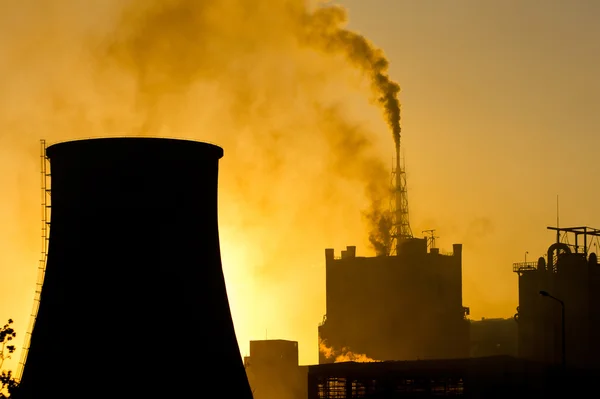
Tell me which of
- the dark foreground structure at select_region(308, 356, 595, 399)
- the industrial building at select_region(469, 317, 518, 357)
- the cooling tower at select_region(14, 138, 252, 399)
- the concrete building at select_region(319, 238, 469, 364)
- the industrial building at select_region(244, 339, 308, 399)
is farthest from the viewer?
the industrial building at select_region(469, 317, 518, 357)

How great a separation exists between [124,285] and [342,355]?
59458 millimetres

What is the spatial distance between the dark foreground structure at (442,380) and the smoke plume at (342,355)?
27.1 m

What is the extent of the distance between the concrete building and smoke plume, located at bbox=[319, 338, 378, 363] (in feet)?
0.51

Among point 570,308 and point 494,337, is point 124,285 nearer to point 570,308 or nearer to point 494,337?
point 570,308

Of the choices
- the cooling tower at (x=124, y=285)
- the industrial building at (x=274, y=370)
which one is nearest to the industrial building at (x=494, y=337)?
the industrial building at (x=274, y=370)

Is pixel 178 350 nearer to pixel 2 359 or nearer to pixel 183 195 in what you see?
pixel 183 195

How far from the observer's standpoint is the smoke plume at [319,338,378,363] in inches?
2918

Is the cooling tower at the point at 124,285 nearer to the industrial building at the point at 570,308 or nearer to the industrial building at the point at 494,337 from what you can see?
the industrial building at the point at 570,308

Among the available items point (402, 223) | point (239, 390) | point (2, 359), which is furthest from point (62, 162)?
point (402, 223)

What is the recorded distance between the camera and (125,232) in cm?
1702

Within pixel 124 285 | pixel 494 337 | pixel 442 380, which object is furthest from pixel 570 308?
pixel 124 285

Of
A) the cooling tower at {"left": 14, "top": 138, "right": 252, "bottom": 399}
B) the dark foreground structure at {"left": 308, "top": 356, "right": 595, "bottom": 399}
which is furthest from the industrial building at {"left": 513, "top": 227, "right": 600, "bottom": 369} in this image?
the cooling tower at {"left": 14, "top": 138, "right": 252, "bottom": 399}

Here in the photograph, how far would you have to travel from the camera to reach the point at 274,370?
229 feet

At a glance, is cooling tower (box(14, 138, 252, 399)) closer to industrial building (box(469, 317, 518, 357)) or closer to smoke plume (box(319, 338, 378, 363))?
smoke plume (box(319, 338, 378, 363))
